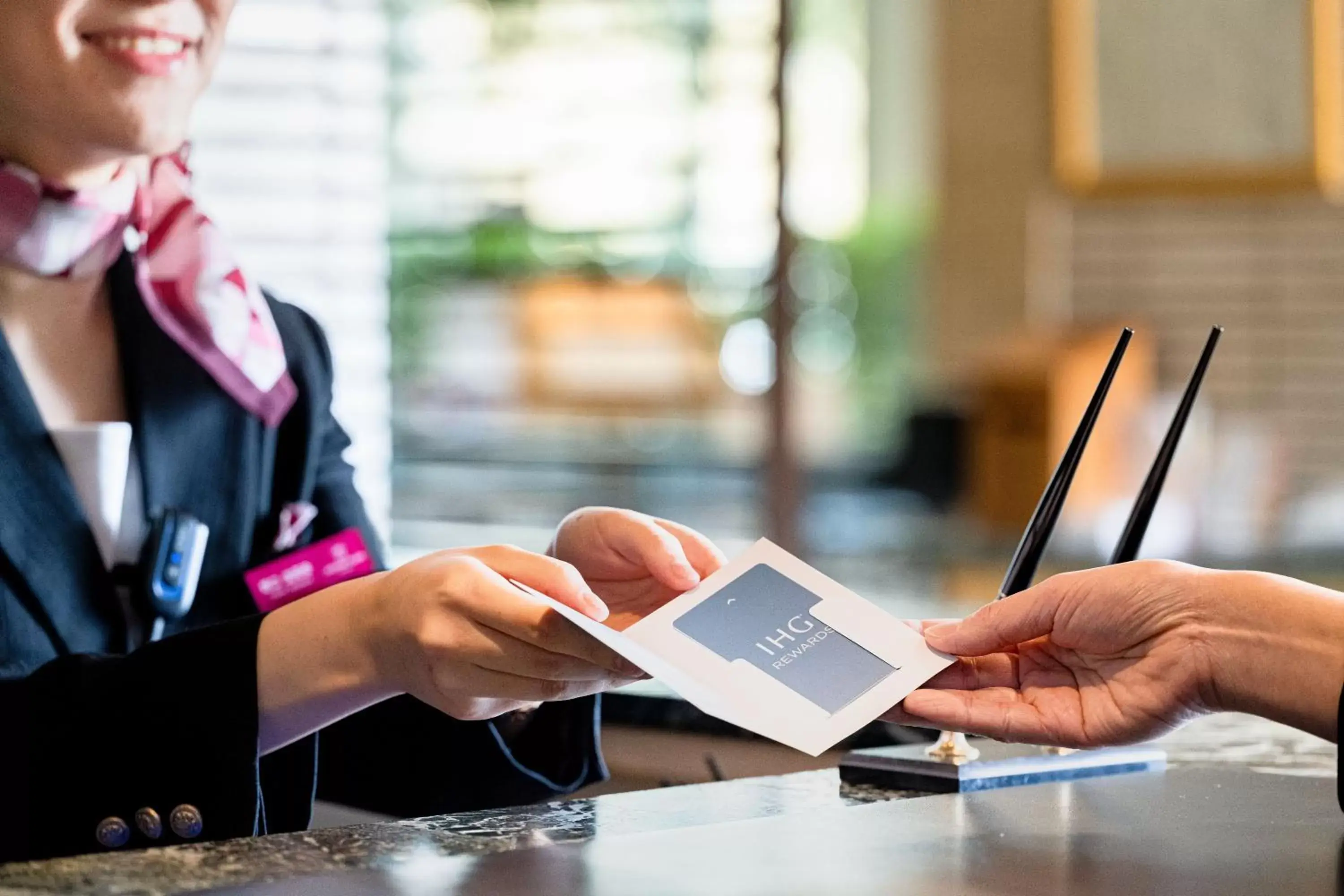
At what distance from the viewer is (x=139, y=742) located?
4.42 ft

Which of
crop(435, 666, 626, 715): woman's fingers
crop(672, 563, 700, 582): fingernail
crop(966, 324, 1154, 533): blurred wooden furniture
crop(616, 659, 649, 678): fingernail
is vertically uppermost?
crop(672, 563, 700, 582): fingernail

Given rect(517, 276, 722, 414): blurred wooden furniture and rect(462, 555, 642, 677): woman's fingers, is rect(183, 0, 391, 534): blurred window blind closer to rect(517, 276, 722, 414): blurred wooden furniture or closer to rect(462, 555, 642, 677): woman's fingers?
rect(462, 555, 642, 677): woman's fingers

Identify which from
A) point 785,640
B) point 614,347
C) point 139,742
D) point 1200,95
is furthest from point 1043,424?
point 139,742

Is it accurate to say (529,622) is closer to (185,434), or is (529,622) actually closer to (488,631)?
(488,631)

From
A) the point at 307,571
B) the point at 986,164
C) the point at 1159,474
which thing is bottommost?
the point at 307,571

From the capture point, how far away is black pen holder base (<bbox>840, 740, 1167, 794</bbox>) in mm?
1344

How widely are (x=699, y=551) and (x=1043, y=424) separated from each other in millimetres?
4138

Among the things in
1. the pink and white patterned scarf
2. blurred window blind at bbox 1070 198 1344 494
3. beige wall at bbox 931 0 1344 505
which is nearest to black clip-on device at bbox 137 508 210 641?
the pink and white patterned scarf

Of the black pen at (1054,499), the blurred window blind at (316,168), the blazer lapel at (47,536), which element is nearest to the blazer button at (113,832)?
the blazer lapel at (47,536)

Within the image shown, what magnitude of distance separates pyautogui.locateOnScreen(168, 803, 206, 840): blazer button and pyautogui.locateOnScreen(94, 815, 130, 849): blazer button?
0.12 ft

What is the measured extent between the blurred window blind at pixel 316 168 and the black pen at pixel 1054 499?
312 centimetres

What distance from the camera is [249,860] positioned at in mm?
1108

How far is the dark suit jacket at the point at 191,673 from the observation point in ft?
4.40

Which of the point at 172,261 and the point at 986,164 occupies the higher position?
the point at 986,164
